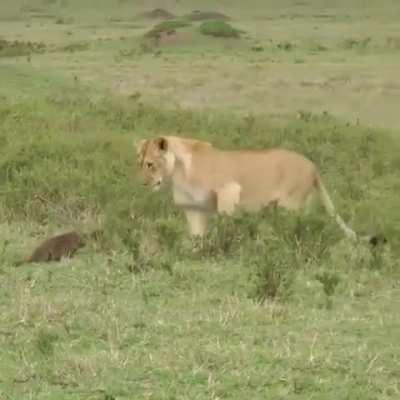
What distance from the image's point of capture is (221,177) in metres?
8.82

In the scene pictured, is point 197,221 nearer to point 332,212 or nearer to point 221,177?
point 221,177

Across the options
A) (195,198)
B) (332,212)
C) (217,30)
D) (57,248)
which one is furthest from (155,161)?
(217,30)

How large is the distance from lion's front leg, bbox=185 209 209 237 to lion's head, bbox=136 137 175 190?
1.11ft

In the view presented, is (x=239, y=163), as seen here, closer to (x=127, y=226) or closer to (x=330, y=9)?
(x=127, y=226)

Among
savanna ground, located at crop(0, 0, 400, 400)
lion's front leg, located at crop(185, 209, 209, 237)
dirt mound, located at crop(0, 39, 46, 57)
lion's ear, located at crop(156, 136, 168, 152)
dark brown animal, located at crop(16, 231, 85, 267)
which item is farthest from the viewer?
dirt mound, located at crop(0, 39, 46, 57)

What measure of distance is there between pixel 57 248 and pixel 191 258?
0.88 metres

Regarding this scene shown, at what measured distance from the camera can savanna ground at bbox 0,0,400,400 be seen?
4.93 metres

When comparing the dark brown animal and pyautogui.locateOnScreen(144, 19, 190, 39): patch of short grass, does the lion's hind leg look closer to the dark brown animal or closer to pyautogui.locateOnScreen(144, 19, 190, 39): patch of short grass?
the dark brown animal

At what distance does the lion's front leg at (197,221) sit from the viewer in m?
8.62

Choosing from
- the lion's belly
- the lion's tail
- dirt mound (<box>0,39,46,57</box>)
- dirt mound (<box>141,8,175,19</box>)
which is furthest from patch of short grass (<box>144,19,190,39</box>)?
the lion's belly

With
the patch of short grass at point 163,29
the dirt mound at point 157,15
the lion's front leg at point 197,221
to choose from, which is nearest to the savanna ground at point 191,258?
the lion's front leg at point 197,221

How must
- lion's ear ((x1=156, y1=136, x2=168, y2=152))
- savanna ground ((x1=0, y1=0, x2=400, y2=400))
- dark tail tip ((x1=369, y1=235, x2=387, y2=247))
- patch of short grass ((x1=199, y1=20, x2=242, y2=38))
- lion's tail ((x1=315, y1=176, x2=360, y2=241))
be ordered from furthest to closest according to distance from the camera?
patch of short grass ((x1=199, y1=20, x2=242, y2=38))
lion's ear ((x1=156, y1=136, x2=168, y2=152))
lion's tail ((x1=315, y1=176, x2=360, y2=241))
dark tail tip ((x1=369, y1=235, x2=387, y2=247))
savanna ground ((x1=0, y1=0, x2=400, y2=400))

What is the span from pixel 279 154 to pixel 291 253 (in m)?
1.57

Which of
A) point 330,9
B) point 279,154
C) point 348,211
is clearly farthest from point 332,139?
point 330,9
